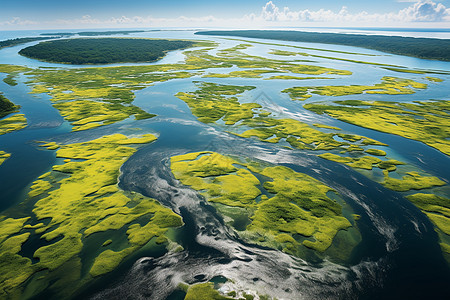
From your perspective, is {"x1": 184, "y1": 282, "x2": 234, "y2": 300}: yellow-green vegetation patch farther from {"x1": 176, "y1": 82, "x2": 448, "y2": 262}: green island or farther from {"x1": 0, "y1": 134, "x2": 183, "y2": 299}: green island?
{"x1": 176, "y1": 82, "x2": 448, "y2": 262}: green island

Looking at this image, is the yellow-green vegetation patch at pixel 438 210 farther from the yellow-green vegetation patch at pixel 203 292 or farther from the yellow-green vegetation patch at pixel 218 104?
the yellow-green vegetation patch at pixel 218 104

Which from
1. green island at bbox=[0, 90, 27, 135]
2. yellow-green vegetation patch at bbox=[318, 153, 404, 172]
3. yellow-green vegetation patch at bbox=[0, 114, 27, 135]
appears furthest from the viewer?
green island at bbox=[0, 90, 27, 135]

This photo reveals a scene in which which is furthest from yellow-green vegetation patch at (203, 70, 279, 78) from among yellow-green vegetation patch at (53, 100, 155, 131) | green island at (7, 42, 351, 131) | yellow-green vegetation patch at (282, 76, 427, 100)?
yellow-green vegetation patch at (53, 100, 155, 131)

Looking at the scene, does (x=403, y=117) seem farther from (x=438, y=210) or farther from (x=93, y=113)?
(x=93, y=113)

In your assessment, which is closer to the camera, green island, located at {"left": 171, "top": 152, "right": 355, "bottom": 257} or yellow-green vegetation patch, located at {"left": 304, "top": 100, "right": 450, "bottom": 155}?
green island, located at {"left": 171, "top": 152, "right": 355, "bottom": 257}

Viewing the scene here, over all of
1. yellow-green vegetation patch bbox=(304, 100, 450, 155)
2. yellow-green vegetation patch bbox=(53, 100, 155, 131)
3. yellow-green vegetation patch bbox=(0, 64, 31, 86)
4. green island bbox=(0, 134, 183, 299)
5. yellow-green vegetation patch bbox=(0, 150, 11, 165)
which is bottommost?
yellow-green vegetation patch bbox=(304, 100, 450, 155)

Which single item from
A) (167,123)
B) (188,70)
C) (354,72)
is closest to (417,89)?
(354,72)

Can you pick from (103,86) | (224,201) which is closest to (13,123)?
(103,86)
